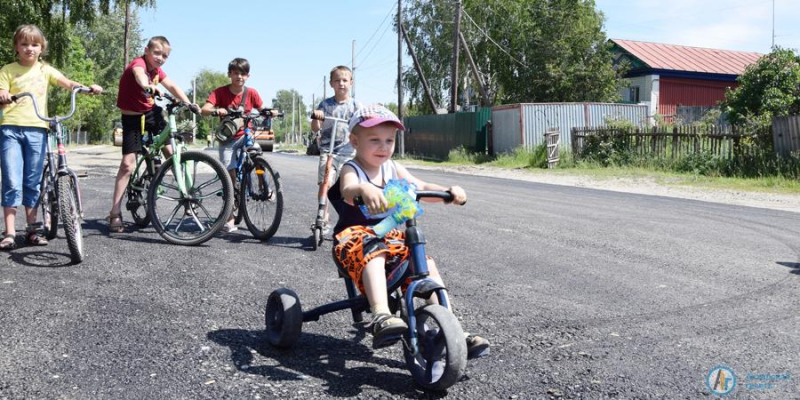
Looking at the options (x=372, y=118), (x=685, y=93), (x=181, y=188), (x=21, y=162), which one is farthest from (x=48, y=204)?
(x=685, y=93)

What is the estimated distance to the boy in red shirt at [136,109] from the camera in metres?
6.45

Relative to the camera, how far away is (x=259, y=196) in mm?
6441

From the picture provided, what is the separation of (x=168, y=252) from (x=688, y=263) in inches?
165

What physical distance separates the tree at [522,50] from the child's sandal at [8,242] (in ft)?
119

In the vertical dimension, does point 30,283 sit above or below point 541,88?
below

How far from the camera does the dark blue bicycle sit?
8.63ft

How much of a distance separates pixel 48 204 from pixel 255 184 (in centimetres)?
172

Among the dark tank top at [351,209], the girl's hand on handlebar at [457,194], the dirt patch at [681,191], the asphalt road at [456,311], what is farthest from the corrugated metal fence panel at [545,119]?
the girl's hand on handlebar at [457,194]

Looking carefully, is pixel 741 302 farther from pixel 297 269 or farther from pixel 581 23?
→ pixel 581 23

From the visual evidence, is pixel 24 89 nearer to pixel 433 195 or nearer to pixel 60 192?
pixel 60 192

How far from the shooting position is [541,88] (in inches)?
1726

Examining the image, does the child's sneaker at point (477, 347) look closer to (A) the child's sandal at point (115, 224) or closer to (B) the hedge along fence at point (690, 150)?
(A) the child's sandal at point (115, 224)

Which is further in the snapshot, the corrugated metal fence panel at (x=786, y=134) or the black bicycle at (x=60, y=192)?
the corrugated metal fence panel at (x=786, y=134)

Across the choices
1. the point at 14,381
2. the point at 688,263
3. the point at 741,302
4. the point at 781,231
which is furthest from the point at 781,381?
the point at 781,231
